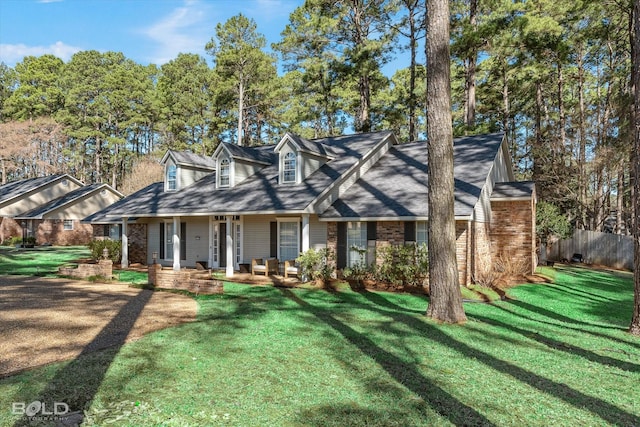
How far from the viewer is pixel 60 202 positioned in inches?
1368

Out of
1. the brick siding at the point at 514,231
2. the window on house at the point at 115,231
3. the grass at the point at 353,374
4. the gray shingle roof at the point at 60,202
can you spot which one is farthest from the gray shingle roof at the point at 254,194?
the gray shingle roof at the point at 60,202

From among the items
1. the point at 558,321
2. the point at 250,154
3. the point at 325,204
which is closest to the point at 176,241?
the point at 250,154

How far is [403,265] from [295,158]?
6701mm

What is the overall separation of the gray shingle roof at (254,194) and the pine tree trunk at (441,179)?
6.31 meters

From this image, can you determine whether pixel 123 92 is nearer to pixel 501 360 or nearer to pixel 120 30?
pixel 120 30

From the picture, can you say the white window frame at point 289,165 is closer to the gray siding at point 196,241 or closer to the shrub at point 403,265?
the gray siding at point 196,241

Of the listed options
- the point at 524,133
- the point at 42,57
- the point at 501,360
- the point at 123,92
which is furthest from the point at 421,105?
the point at 42,57

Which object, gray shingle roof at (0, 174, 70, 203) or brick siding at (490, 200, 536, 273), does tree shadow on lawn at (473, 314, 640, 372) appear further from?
gray shingle roof at (0, 174, 70, 203)

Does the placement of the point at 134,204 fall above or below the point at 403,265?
above

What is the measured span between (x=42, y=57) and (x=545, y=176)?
5949 cm

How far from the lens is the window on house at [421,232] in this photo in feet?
46.0

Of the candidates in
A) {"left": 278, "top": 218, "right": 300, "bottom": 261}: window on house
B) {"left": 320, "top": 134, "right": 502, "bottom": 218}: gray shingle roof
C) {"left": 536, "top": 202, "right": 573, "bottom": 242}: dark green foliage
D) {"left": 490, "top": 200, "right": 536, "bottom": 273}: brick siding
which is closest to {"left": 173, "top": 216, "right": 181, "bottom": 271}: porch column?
{"left": 278, "top": 218, "right": 300, "bottom": 261}: window on house

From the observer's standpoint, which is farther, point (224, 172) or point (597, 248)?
point (597, 248)

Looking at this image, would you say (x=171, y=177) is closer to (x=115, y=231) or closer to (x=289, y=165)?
(x=115, y=231)
